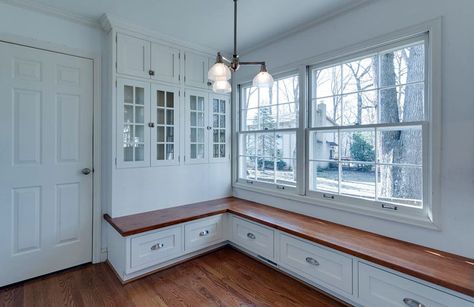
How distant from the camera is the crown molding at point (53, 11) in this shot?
2066 millimetres

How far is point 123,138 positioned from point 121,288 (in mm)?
1402

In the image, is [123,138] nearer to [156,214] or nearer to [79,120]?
[79,120]

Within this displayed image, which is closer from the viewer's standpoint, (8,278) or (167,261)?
(8,278)

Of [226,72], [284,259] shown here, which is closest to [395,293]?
[284,259]

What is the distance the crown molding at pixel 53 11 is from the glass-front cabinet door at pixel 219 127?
1.51m

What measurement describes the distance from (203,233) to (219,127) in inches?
56.5

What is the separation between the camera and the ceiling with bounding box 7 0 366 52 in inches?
82.8

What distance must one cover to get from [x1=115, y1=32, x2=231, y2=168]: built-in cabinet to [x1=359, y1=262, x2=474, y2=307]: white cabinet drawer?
2165 mm

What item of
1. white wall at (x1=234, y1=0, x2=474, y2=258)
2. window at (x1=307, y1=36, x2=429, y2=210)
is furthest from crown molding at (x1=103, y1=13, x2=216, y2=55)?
white wall at (x1=234, y1=0, x2=474, y2=258)

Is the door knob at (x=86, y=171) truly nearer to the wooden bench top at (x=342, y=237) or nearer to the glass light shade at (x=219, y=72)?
the wooden bench top at (x=342, y=237)

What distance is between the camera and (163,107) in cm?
275

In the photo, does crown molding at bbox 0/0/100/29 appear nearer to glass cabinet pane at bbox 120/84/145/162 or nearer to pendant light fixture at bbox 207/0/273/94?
glass cabinet pane at bbox 120/84/145/162

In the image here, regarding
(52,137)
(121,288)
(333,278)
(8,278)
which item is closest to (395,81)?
(333,278)

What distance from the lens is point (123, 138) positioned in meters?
2.48
